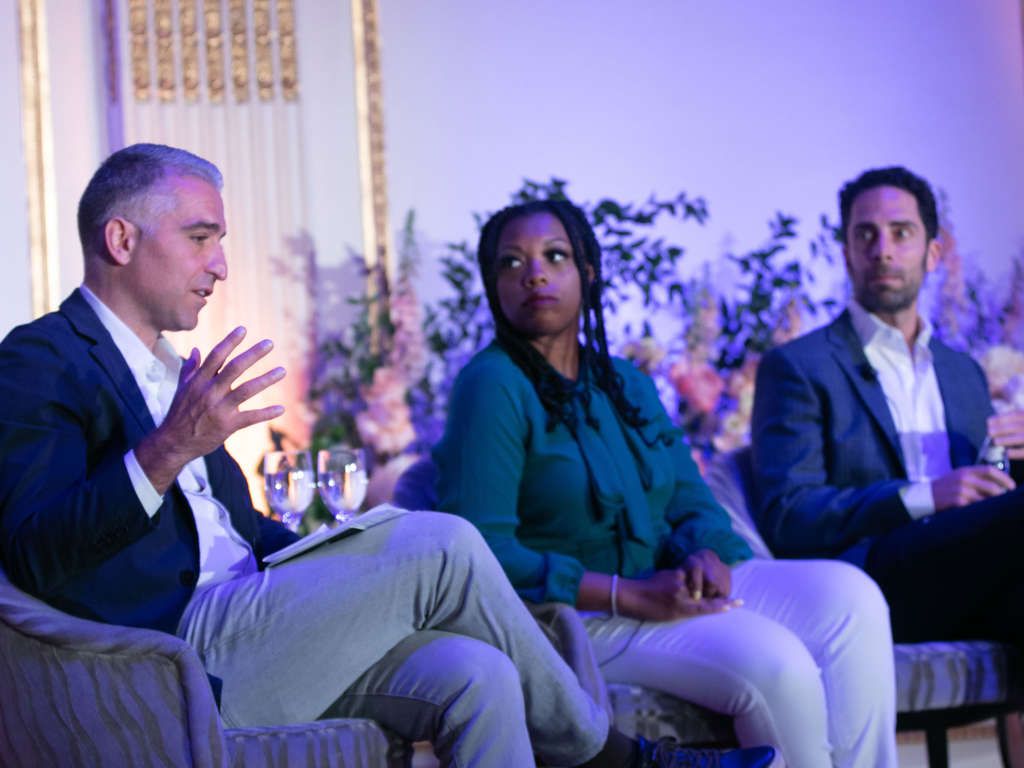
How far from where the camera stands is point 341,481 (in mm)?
2930

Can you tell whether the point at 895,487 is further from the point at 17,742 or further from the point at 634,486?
the point at 17,742

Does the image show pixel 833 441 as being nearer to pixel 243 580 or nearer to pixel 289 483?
pixel 289 483

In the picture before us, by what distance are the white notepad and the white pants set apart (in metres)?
0.66

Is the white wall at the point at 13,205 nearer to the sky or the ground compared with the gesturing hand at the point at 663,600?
nearer to the sky

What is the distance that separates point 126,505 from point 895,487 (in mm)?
1774

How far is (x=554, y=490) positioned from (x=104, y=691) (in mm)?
1116

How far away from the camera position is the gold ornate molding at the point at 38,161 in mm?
4297

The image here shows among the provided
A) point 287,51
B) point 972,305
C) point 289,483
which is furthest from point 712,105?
→ point 289,483

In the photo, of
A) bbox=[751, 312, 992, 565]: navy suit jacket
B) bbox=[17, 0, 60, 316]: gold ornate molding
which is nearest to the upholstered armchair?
bbox=[751, 312, 992, 565]: navy suit jacket

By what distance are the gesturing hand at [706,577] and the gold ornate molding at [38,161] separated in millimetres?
2432

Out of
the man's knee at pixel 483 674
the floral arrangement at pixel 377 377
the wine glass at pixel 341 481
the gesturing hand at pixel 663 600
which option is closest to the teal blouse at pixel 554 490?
the gesturing hand at pixel 663 600

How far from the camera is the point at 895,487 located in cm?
305

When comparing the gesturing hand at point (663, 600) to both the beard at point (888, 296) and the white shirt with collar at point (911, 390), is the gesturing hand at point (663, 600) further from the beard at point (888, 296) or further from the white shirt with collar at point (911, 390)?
the beard at point (888, 296)

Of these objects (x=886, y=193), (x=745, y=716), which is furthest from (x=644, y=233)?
(x=745, y=716)
